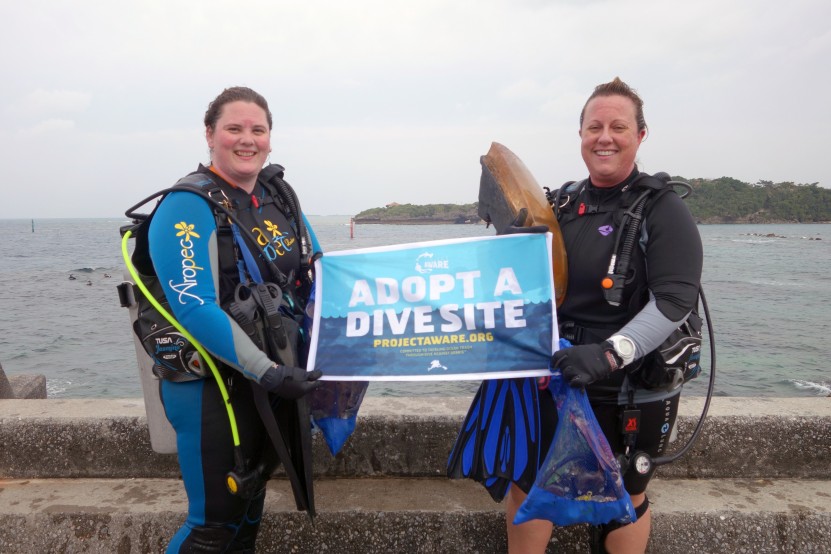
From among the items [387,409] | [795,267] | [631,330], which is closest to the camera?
[631,330]

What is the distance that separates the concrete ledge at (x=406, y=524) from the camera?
9.68 ft

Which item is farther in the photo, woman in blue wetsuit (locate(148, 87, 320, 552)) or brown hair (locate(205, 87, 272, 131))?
brown hair (locate(205, 87, 272, 131))

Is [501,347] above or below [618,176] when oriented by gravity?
below

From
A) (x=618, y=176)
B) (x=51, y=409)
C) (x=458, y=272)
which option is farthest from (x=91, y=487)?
(x=618, y=176)

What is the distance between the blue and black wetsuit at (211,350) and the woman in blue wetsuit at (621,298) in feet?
3.94

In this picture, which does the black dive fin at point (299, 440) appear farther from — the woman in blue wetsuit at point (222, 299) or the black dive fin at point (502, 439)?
the black dive fin at point (502, 439)

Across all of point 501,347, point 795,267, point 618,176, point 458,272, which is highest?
point 618,176

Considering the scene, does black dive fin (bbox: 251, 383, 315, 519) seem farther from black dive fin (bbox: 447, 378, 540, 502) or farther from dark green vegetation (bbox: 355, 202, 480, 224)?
dark green vegetation (bbox: 355, 202, 480, 224)

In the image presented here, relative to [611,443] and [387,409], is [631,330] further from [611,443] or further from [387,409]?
[387,409]

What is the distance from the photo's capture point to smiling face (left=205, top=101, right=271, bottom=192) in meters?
2.58

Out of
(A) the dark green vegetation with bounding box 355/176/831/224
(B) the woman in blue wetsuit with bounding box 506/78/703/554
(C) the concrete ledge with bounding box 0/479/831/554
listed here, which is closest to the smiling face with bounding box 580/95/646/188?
(B) the woman in blue wetsuit with bounding box 506/78/703/554

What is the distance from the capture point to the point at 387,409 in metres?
3.54

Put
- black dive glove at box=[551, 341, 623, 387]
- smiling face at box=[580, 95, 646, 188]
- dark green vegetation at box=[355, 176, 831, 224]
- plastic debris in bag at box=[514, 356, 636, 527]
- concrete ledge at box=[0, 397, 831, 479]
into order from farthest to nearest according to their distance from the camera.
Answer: dark green vegetation at box=[355, 176, 831, 224]
concrete ledge at box=[0, 397, 831, 479]
smiling face at box=[580, 95, 646, 188]
plastic debris in bag at box=[514, 356, 636, 527]
black dive glove at box=[551, 341, 623, 387]

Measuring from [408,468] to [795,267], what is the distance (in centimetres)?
4333
